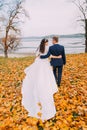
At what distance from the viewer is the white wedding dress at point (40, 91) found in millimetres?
8461

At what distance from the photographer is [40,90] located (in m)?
8.62

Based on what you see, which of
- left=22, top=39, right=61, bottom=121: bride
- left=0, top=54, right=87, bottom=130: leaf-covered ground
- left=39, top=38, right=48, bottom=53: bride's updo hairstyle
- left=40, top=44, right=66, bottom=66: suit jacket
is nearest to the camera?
left=0, top=54, right=87, bottom=130: leaf-covered ground

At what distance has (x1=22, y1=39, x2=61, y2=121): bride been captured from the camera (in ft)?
27.8

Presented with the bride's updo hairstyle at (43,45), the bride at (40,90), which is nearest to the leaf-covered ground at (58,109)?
the bride at (40,90)

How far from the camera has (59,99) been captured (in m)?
10.6

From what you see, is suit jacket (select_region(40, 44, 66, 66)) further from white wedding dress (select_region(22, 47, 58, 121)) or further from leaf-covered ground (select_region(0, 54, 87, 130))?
white wedding dress (select_region(22, 47, 58, 121))

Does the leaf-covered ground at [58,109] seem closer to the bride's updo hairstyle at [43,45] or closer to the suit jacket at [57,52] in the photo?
the suit jacket at [57,52]

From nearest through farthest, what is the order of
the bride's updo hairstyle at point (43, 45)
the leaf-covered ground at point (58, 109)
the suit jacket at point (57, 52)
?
the leaf-covered ground at point (58, 109)
the bride's updo hairstyle at point (43, 45)
the suit jacket at point (57, 52)

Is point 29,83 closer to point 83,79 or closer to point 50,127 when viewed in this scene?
point 50,127

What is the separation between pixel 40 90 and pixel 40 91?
0.03 meters

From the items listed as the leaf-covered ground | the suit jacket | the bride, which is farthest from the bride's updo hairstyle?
the suit jacket

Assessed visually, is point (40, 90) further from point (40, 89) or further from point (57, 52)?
point (57, 52)

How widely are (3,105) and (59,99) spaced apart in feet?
6.40

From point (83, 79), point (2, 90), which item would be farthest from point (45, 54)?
point (83, 79)
